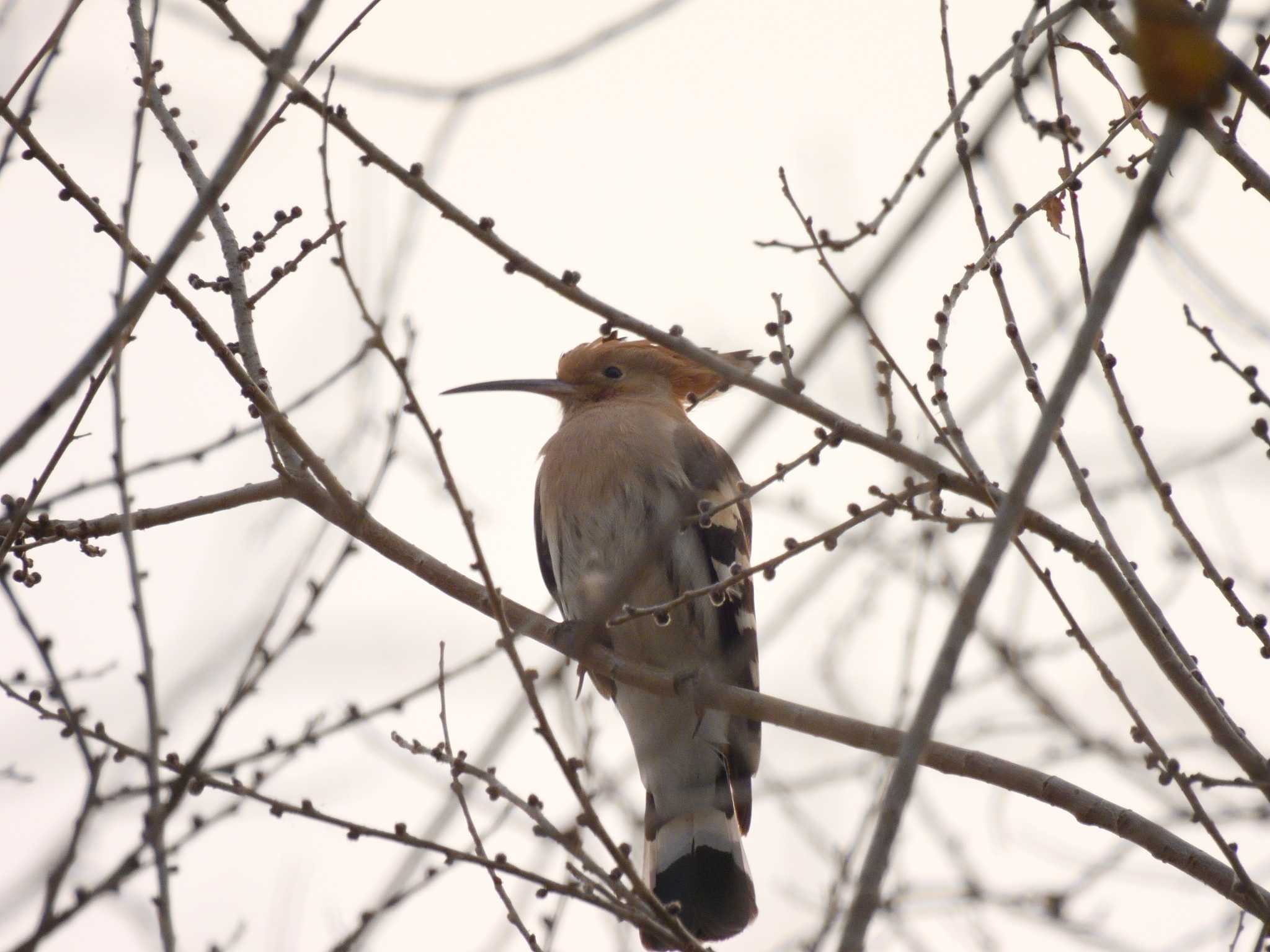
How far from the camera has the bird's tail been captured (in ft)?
13.2

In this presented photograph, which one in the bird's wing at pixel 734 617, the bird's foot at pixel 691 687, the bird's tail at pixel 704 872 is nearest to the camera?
the bird's foot at pixel 691 687

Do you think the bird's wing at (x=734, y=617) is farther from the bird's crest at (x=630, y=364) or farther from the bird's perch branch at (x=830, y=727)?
the bird's crest at (x=630, y=364)

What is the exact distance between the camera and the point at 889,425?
2602 millimetres

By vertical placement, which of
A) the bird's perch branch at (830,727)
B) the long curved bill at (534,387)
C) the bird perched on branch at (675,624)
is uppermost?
the long curved bill at (534,387)

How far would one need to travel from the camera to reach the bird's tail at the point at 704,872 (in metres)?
4.04

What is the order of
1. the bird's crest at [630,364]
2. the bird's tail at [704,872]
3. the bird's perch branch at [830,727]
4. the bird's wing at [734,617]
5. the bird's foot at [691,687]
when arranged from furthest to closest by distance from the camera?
the bird's crest at [630,364]
the bird's wing at [734,617]
the bird's tail at [704,872]
the bird's foot at [691,687]
the bird's perch branch at [830,727]

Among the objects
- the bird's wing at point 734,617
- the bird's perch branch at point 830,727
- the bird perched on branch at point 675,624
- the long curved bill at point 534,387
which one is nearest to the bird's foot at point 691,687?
the bird's perch branch at point 830,727

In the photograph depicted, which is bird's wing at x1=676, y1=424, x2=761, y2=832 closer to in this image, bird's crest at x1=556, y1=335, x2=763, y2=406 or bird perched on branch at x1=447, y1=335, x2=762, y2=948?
bird perched on branch at x1=447, y1=335, x2=762, y2=948

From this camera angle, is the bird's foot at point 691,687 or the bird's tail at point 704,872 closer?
the bird's foot at point 691,687

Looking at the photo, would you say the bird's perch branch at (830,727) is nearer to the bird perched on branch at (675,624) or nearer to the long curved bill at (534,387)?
the bird perched on branch at (675,624)

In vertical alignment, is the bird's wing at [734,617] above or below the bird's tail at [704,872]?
above

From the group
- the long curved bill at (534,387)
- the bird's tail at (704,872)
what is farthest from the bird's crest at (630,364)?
the bird's tail at (704,872)

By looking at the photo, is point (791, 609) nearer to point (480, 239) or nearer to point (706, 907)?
point (480, 239)

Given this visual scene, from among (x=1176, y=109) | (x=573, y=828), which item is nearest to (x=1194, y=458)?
(x=573, y=828)
